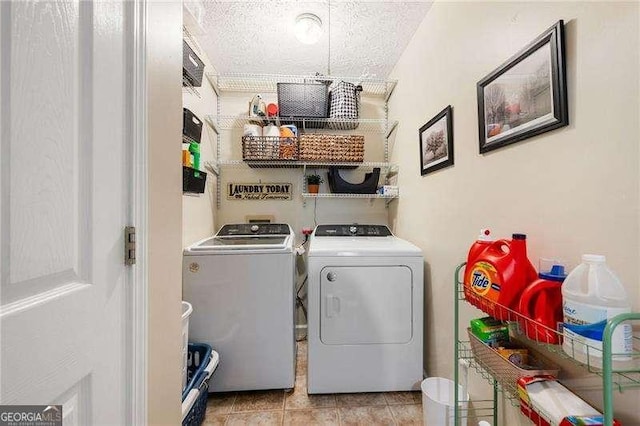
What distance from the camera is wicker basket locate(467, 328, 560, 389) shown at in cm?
86

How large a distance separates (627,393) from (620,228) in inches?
17.1

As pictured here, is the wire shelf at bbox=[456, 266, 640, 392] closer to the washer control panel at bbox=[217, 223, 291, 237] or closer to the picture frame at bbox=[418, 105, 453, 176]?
the picture frame at bbox=[418, 105, 453, 176]

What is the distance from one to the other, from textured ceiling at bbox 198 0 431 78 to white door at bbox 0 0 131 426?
1381 mm

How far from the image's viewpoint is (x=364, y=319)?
→ 1727mm

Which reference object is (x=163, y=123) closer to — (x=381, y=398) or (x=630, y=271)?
(x=630, y=271)

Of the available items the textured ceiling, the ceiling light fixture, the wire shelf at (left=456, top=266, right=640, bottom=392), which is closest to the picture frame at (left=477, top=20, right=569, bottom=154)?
the wire shelf at (left=456, top=266, right=640, bottom=392)

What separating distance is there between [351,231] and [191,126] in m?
1.53

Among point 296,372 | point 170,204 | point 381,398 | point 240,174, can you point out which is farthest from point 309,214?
point 170,204

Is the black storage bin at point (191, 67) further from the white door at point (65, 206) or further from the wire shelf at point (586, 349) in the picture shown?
the wire shelf at point (586, 349)

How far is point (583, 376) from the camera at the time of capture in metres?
0.80

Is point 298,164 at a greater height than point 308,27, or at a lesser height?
lesser

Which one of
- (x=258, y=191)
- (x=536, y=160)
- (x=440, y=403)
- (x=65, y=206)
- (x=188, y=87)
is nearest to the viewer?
(x=65, y=206)

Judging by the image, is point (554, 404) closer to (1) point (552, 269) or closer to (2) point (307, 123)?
(1) point (552, 269)

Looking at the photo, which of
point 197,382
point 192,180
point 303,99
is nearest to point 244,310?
point 197,382
